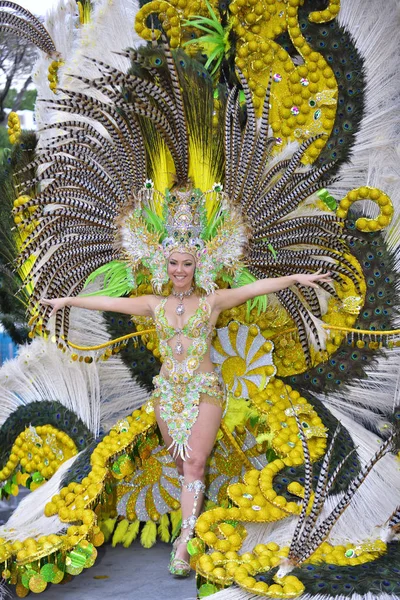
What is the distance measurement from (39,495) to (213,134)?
211cm

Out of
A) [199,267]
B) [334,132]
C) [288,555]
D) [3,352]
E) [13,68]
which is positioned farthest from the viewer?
[3,352]

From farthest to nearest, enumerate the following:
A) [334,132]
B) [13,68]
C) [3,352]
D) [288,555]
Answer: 1. [3,352]
2. [13,68]
3. [334,132]
4. [288,555]

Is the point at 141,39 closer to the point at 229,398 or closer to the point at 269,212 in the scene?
the point at 269,212

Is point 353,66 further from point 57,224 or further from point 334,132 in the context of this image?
point 57,224

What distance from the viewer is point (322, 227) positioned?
411cm

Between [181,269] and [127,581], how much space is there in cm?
156

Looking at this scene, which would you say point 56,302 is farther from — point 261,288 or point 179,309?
point 261,288

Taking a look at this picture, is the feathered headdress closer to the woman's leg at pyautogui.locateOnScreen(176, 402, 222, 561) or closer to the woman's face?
the woman's face

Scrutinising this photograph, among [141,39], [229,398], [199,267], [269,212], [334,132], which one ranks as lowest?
[229,398]

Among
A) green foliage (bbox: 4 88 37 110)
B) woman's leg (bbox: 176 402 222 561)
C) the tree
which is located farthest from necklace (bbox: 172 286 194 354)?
green foliage (bbox: 4 88 37 110)

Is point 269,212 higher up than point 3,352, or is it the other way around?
point 269,212

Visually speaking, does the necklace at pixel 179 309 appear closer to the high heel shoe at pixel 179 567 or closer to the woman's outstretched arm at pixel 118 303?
the woman's outstretched arm at pixel 118 303

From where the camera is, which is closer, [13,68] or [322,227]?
[322,227]

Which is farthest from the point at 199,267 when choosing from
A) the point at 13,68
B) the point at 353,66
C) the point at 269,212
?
the point at 13,68
